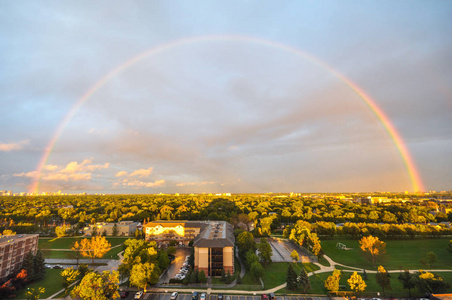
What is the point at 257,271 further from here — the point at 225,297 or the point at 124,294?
the point at 124,294

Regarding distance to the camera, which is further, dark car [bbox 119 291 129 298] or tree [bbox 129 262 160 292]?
tree [bbox 129 262 160 292]

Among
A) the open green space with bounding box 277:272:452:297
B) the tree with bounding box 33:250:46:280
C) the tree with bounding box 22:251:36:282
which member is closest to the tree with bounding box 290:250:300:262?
the open green space with bounding box 277:272:452:297

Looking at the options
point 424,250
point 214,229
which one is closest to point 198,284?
point 214,229

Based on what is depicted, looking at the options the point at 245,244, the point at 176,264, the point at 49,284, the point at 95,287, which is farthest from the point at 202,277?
the point at 49,284

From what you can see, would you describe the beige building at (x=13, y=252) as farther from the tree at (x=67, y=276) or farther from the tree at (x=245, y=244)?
the tree at (x=245, y=244)

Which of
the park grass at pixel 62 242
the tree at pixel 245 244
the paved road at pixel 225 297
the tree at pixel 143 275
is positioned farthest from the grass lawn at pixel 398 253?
the park grass at pixel 62 242

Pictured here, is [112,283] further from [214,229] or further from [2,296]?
[214,229]

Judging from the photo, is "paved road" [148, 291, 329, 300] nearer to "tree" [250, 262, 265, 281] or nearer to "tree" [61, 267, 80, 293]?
"tree" [250, 262, 265, 281]

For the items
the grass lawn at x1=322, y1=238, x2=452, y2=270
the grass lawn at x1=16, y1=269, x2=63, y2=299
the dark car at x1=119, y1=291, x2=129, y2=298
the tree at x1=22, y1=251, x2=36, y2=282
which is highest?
the tree at x1=22, y1=251, x2=36, y2=282
